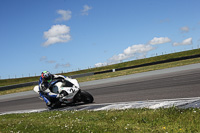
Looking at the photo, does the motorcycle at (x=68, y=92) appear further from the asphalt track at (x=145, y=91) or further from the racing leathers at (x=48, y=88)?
the asphalt track at (x=145, y=91)

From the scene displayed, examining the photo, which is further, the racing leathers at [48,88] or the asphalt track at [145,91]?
the racing leathers at [48,88]

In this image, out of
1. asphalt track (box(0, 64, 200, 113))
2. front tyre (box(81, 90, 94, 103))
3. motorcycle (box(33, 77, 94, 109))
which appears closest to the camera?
asphalt track (box(0, 64, 200, 113))

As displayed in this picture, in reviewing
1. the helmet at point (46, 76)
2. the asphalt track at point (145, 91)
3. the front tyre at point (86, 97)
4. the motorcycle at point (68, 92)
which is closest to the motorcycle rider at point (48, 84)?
the helmet at point (46, 76)

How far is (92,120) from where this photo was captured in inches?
255

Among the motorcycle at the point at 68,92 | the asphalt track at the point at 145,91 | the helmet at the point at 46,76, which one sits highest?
the helmet at the point at 46,76

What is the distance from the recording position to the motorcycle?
11.0 meters

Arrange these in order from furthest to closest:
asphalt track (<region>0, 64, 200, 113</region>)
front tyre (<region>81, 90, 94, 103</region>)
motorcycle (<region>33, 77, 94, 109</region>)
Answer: front tyre (<region>81, 90, 94, 103</region>) → motorcycle (<region>33, 77, 94, 109</region>) → asphalt track (<region>0, 64, 200, 113</region>)

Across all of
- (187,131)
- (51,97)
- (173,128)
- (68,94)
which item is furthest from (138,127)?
(51,97)

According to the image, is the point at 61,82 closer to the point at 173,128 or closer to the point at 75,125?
the point at 75,125

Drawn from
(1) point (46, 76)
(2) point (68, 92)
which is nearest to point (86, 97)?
(2) point (68, 92)

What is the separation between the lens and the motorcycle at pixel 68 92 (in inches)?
434

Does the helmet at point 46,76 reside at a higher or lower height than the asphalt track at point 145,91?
higher

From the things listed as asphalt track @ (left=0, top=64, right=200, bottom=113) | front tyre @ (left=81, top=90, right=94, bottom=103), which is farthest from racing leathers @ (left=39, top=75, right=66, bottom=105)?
asphalt track @ (left=0, top=64, right=200, bottom=113)

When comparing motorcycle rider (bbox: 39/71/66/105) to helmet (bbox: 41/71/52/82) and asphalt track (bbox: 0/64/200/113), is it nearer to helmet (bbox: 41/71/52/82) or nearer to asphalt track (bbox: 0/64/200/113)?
helmet (bbox: 41/71/52/82)
